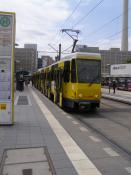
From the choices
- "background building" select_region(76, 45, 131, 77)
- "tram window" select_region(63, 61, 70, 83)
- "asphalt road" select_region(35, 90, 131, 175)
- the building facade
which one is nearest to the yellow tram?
"tram window" select_region(63, 61, 70, 83)

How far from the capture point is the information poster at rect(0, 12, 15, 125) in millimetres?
12828

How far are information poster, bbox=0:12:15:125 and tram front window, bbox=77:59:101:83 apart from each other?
7394mm

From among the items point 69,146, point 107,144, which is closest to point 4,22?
point 69,146

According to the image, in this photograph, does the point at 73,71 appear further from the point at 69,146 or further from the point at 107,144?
the point at 69,146

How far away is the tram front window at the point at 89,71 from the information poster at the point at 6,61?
739cm

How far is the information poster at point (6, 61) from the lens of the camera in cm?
1283

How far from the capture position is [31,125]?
13547mm

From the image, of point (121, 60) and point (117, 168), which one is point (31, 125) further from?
point (121, 60)

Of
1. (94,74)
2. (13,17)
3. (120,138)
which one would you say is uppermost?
(13,17)

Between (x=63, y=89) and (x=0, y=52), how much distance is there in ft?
31.1

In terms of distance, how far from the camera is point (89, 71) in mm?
20234

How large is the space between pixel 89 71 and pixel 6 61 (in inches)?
314

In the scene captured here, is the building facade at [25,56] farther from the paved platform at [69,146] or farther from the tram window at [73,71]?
the paved platform at [69,146]

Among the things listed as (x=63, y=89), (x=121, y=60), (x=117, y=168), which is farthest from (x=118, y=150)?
(x=121, y=60)
